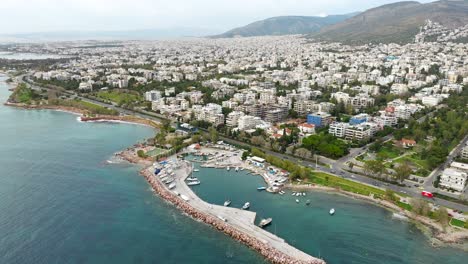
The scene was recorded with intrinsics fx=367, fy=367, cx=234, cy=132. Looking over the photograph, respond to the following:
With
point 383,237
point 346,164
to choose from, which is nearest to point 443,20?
point 346,164

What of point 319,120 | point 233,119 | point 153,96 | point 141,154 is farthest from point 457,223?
point 153,96

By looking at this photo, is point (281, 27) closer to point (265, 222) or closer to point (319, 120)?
point (319, 120)

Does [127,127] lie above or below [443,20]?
below

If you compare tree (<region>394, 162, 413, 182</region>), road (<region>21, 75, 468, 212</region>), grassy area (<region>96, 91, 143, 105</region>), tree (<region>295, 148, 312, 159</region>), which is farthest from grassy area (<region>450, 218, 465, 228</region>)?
grassy area (<region>96, 91, 143, 105</region>)

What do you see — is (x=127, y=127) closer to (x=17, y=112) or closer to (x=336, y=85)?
(x=17, y=112)

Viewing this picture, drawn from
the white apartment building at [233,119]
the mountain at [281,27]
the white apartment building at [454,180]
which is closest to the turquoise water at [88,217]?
the white apartment building at [233,119]

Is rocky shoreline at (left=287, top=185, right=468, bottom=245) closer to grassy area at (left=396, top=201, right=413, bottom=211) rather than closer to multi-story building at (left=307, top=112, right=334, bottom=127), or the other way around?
grassy area at (left=396, top=201, right=413, bottom=211)

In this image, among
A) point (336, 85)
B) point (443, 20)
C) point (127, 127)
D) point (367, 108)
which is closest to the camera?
point (127, 127)
